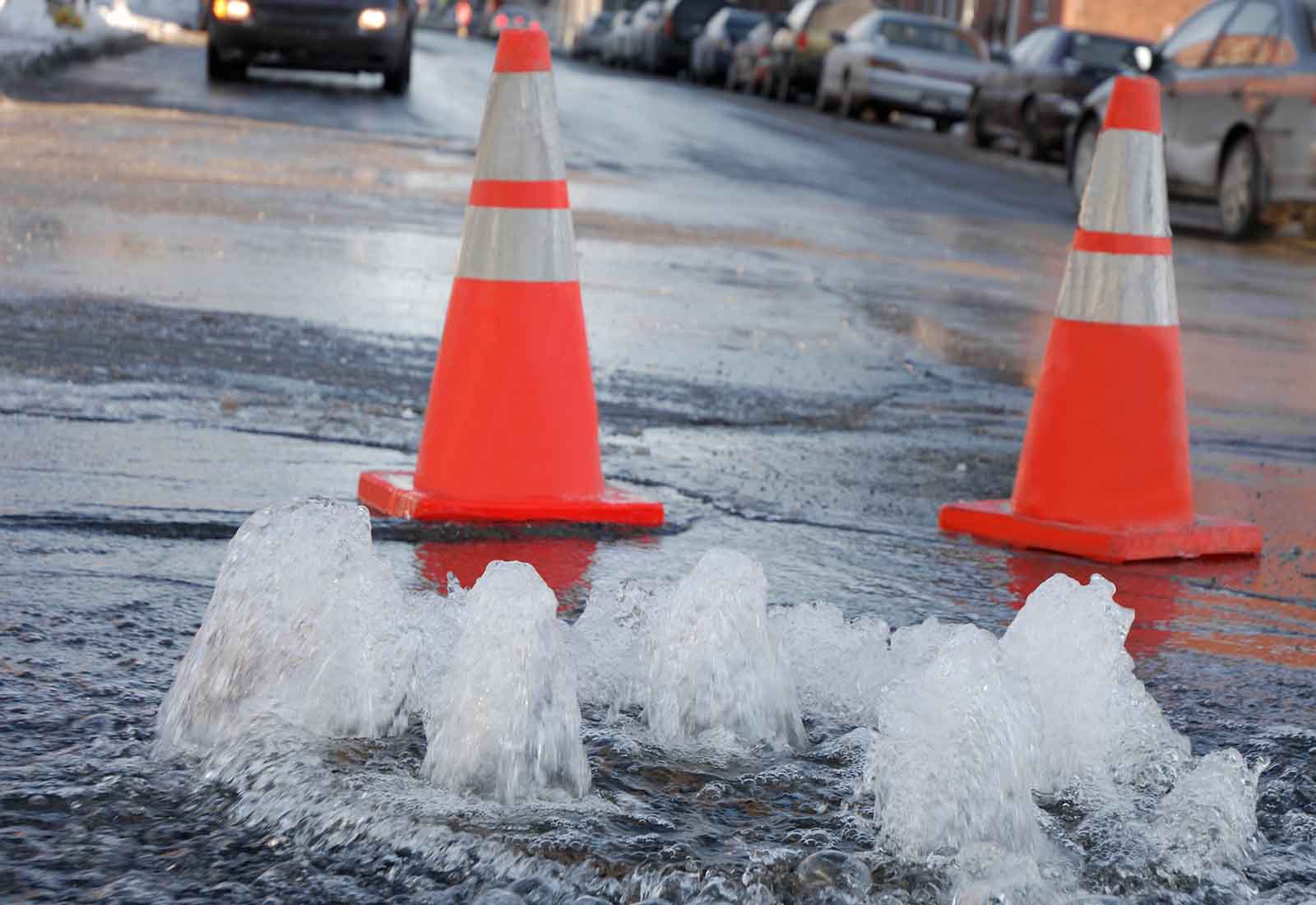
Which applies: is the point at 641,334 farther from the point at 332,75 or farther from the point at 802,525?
the point at 332,75

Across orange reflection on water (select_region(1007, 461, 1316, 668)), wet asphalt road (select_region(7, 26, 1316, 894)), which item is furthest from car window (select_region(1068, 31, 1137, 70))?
orange reflection on water (select_region(1007, 461, 1316, 668))

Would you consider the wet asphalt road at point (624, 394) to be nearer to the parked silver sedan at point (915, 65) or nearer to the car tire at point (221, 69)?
the car tire at point (221, 69)

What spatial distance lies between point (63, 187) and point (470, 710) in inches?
364

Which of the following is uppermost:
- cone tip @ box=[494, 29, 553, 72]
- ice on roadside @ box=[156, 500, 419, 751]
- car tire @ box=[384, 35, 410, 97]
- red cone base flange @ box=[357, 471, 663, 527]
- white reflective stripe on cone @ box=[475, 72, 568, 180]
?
cone tip @ box=[494, 29, 553, 72]

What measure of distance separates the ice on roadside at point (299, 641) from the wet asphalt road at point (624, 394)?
0.11 meters

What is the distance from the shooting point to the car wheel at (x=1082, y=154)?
17.9 m

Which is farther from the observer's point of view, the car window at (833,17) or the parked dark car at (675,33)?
the parked dark car at (675,33)

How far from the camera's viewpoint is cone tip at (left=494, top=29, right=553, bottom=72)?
15.6 feet

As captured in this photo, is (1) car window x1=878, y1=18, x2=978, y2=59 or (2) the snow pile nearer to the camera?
(2) the snow pile

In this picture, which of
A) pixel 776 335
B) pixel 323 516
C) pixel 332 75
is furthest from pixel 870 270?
pixel 332 75

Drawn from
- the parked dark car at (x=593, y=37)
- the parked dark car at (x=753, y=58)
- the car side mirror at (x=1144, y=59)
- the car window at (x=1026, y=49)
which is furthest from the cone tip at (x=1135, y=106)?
the parked dark car at (x=593, y=37)

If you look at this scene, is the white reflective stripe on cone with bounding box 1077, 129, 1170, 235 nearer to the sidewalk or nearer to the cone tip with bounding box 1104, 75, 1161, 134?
the cone tip with bounding box 1104, 75, 1161, 134

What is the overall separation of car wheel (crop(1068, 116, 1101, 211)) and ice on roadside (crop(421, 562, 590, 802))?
51.0 feet

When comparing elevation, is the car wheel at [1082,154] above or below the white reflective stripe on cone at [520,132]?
below
